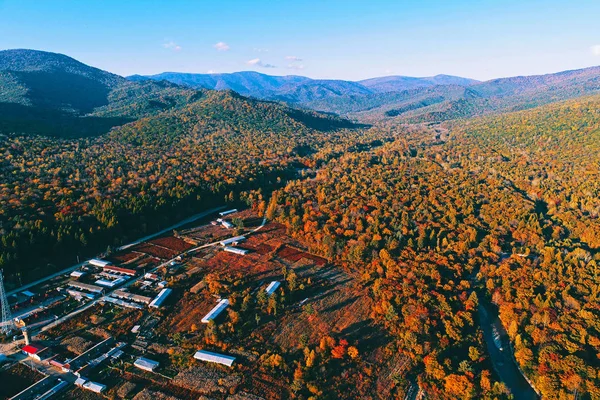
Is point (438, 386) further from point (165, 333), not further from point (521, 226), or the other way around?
point (521, 226)

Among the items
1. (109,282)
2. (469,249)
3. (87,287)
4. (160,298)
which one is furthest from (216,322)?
(469,249)

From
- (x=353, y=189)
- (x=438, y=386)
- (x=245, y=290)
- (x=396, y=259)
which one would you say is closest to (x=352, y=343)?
(x=438, y=386)

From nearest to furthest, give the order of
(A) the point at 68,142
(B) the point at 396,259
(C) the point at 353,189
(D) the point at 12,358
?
(D) the point at 12,358 < (B) the point at 396,259 < (C) the point at 353,189 < (A) the point at 68,142

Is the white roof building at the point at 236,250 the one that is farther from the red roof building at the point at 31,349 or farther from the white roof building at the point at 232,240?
the red roof building at the point at 31,349

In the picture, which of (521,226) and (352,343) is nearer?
(352,343)

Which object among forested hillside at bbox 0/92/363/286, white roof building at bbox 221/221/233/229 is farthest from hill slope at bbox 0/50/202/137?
white roof building at bbox 221/221/233/229

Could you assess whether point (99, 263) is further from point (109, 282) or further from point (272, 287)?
point (272, 287)
